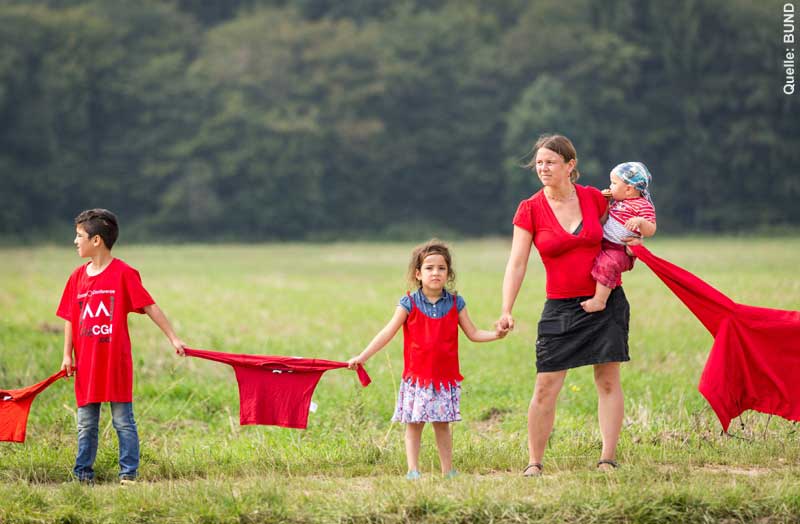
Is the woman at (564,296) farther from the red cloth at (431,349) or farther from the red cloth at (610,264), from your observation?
the red cloth at (431,349)

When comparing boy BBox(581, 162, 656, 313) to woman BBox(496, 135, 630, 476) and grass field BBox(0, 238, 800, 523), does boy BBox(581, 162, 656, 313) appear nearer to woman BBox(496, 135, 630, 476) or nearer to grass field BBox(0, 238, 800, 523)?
woman BBox(496, 135, 630, 476)

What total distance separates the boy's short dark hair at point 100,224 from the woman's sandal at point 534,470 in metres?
3.25

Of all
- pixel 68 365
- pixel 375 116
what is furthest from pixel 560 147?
pixel 375 116

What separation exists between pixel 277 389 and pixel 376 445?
40.9 inches

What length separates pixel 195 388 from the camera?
40.9 feet

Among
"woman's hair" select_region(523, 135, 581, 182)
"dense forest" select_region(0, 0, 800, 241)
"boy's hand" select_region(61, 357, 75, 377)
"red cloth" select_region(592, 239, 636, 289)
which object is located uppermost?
"dense forest" select_region(0, 0, 800, 241)

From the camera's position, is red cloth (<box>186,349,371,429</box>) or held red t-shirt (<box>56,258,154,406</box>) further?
red cloth (<box>186,349,371,429</box>)

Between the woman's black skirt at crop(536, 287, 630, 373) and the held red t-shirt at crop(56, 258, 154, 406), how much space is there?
2813 mm

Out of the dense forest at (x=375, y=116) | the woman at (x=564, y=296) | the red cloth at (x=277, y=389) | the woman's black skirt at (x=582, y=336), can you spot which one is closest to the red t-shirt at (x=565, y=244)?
the woman at (x=564, y=296)

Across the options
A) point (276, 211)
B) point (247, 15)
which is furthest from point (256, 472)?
point (247, 15)

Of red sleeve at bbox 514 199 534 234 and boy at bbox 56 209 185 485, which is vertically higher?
red sleeve at bbox 514 199 534 234

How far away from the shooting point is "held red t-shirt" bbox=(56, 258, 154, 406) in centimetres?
733

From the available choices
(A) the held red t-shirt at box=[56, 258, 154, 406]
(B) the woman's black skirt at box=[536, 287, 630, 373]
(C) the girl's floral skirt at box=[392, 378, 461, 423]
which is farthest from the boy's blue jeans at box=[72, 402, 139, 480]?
(B) the woman's black skirt at box=[536, 287, 630, 373]

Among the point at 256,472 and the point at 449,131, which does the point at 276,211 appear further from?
the point at 256,472
